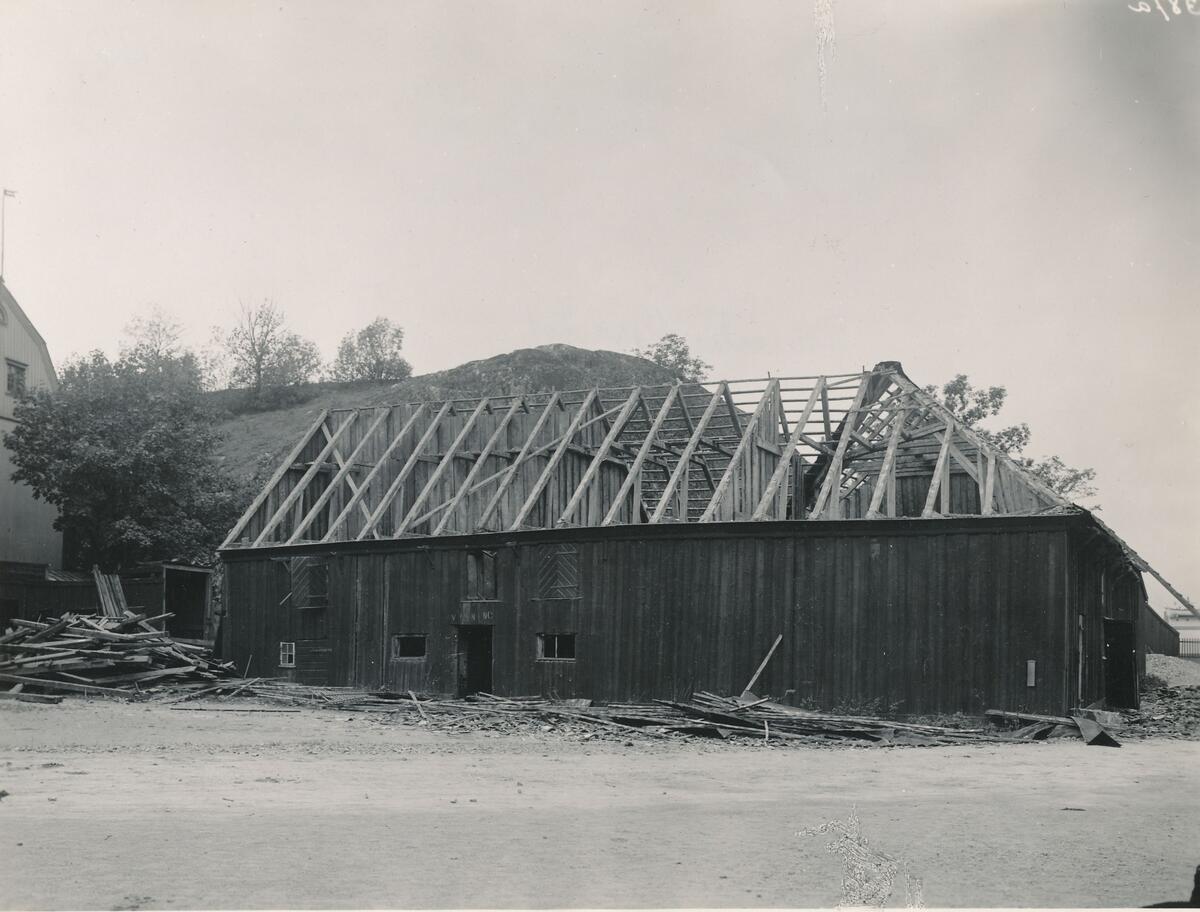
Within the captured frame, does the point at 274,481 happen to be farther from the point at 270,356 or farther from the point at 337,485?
the point at 270,356

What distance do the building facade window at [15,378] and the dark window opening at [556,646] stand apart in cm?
3168

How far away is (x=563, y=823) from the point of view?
1236 centimetres

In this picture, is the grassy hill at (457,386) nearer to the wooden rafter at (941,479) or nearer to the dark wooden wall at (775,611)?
the dark wooden wall at (775,611)

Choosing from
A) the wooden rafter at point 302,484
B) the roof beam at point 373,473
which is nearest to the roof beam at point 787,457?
the roof beam at point 373,473

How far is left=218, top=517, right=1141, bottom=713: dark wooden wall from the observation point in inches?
964

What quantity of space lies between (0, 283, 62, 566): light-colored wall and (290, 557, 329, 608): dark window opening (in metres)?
22.3

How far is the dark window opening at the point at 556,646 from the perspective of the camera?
96.0ft

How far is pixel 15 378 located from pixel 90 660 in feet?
78.9

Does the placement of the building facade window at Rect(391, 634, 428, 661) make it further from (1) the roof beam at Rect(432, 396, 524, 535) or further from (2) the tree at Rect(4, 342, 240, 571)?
(2) the tree at Rect(4, 342, 240, 571)

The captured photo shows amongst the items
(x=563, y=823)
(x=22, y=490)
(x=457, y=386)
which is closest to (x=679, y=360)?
(x=457, y=386)

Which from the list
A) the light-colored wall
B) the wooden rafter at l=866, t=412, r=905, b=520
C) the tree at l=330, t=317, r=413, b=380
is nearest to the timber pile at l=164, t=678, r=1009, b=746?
the wooden rafter at l=866, t=412, r=905, b=520

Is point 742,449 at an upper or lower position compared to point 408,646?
upper

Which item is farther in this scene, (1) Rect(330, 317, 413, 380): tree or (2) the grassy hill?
(1) Rect(330, 317, 413, 380): tree

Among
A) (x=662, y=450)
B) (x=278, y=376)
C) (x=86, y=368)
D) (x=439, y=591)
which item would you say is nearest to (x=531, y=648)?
(x=439, y=591)
